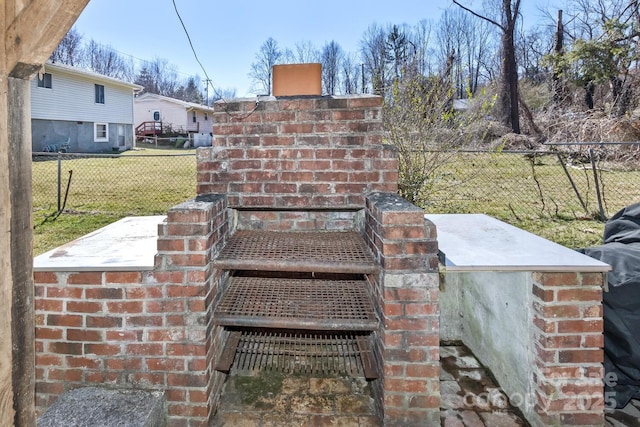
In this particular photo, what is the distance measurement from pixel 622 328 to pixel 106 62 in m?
52.4

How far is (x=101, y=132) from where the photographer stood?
21141 mm

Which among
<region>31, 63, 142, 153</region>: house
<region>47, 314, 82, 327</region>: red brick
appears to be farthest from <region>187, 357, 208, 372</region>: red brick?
<region>31, 63, 142, 153</region>: house

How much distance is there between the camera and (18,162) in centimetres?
102

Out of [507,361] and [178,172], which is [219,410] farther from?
[178,172]

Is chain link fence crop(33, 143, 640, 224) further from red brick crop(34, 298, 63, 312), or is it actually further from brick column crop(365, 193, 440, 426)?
red brick crop(34, 298, 63, 312)

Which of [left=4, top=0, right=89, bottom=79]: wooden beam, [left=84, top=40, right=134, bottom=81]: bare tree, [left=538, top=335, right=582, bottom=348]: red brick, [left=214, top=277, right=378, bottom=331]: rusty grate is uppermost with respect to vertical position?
[left=84, top=40, right=134, bottom=81]: bare tree

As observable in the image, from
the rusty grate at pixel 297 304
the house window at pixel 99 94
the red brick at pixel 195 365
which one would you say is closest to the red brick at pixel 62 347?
the red brick at pixel 195 365

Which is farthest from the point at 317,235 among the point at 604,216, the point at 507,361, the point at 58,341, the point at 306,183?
the point at 604,216

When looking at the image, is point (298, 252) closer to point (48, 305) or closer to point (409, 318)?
point (409, 318)

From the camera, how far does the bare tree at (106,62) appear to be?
41.5 m

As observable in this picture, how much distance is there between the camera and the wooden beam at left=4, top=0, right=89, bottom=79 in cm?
99

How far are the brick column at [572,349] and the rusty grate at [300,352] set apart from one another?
0.96 metres

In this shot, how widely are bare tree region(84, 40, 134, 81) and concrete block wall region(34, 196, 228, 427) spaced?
46.4 m

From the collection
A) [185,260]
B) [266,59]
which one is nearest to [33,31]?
[185,260]
